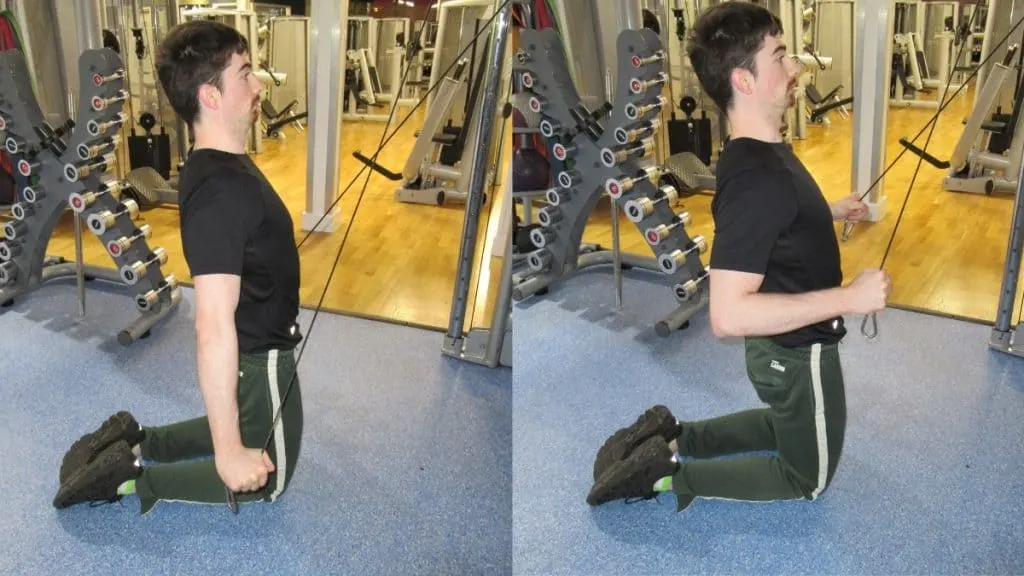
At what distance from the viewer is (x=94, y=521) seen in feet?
6.00

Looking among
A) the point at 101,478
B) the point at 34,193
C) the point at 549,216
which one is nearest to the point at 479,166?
the point at 549,216

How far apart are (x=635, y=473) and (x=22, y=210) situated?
7.40ft

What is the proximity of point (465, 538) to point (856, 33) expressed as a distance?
69.7 inches

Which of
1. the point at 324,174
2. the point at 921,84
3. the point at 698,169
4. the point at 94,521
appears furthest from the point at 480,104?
the point at 94,521

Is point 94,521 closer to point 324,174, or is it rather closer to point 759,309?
point 324,174

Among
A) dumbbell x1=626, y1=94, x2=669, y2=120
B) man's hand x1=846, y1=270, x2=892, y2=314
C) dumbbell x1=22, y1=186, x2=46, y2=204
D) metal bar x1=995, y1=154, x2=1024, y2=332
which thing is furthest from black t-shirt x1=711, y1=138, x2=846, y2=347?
dumbbell x1=22, y1=186, x2=46, y2=204

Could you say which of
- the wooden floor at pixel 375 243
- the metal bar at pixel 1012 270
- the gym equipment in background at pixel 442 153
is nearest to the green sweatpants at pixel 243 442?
the wooden floor at pixel 375 243

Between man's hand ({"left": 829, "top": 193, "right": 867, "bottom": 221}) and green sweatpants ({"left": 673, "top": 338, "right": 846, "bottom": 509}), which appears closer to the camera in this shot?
green sweatpants ({"left": 673, "top": 338, "right": 846, "bottom": 509})

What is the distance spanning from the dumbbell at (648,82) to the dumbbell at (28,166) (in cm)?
198

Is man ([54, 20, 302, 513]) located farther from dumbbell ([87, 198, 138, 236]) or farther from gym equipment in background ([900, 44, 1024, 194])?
gym equipment in background ([900, 44, 1024, 194])

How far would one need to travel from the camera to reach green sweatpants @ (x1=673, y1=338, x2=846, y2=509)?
5.49 feet

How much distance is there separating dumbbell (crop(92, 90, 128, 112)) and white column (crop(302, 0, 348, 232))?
59 cm

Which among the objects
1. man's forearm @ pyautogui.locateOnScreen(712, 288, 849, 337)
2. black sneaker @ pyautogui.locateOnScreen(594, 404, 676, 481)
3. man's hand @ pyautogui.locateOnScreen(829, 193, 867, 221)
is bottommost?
black sneaker @ pyautogui.locateOnScreen(594, 404, 676, 481)

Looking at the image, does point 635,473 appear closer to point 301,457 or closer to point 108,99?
point 301,457
